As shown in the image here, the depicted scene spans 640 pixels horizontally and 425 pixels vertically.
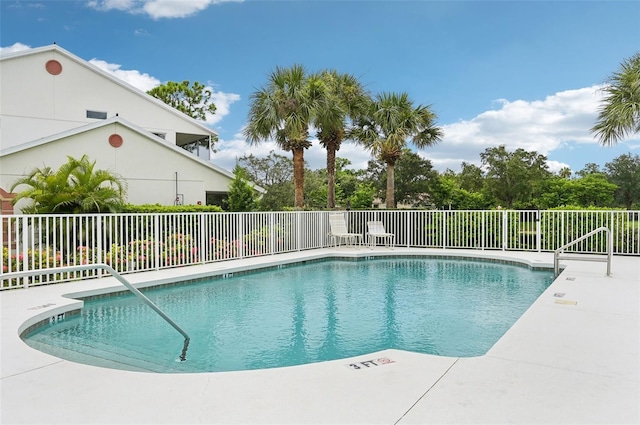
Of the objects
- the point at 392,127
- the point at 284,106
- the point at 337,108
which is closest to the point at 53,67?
the point at 284,106

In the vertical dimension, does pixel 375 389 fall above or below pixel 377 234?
below

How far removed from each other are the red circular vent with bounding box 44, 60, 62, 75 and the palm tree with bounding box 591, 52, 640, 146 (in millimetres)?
19514

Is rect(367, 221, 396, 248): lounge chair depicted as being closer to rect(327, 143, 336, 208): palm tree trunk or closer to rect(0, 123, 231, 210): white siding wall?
rect(327, 143, 336, 208): palm tree trunk

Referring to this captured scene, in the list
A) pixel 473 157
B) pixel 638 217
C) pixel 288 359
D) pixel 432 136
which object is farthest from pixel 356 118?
pixel 473 157

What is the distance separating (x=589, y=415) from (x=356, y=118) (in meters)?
15.3

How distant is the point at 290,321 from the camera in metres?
6.06

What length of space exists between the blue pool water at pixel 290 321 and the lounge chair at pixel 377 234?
15.3 ft

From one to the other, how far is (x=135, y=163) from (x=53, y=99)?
517 centimetres

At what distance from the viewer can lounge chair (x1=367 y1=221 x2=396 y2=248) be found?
14.5 m

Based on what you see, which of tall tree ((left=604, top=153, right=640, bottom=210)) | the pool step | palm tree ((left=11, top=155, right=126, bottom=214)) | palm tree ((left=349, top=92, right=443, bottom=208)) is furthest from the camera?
tall tree ((left=604, top=153, right=640, bottom=210))

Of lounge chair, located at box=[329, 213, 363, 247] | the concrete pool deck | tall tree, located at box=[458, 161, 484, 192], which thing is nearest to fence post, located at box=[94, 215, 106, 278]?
the concrete pool deck

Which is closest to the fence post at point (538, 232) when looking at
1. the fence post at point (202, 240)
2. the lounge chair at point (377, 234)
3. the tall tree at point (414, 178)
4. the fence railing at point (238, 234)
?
the fence railing at point (238, 234)

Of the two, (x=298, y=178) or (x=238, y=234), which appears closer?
(x=238, y=234)

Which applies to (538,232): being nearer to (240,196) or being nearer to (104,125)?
(240,196)
